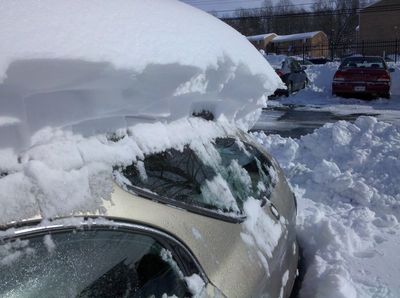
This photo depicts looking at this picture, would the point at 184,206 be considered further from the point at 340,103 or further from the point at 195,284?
the point at 340,103

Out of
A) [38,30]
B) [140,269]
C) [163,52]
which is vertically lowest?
[140,269]

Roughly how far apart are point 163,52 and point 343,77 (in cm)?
1722

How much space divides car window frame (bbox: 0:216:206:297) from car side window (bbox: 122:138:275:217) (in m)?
0.13

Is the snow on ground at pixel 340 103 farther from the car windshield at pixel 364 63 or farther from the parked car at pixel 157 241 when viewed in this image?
the parked car at pixel 157 241

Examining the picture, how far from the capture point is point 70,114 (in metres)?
1.55

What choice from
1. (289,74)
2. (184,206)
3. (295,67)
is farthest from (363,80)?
(184,206)

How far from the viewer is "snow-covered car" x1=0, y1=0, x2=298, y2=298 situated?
137 cm

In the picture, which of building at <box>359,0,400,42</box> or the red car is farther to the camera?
building at <box>359,0,400,42</box>

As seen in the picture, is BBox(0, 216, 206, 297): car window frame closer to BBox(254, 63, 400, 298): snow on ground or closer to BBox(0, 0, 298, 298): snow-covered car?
BBox(0, 0, 298, 298): snow-covered car

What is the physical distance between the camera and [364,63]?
61.2ft

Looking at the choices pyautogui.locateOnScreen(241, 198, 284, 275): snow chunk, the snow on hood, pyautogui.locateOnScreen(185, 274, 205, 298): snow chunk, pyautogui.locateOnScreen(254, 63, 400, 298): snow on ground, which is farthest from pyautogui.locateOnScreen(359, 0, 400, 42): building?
Result: pyautogui.locateOnScreen(185, 274, 205, 298): snow chunk

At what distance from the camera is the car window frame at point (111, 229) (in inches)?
50.4

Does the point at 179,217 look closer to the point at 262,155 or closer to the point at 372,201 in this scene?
the point at 262,155

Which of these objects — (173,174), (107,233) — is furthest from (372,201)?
(107,233)
